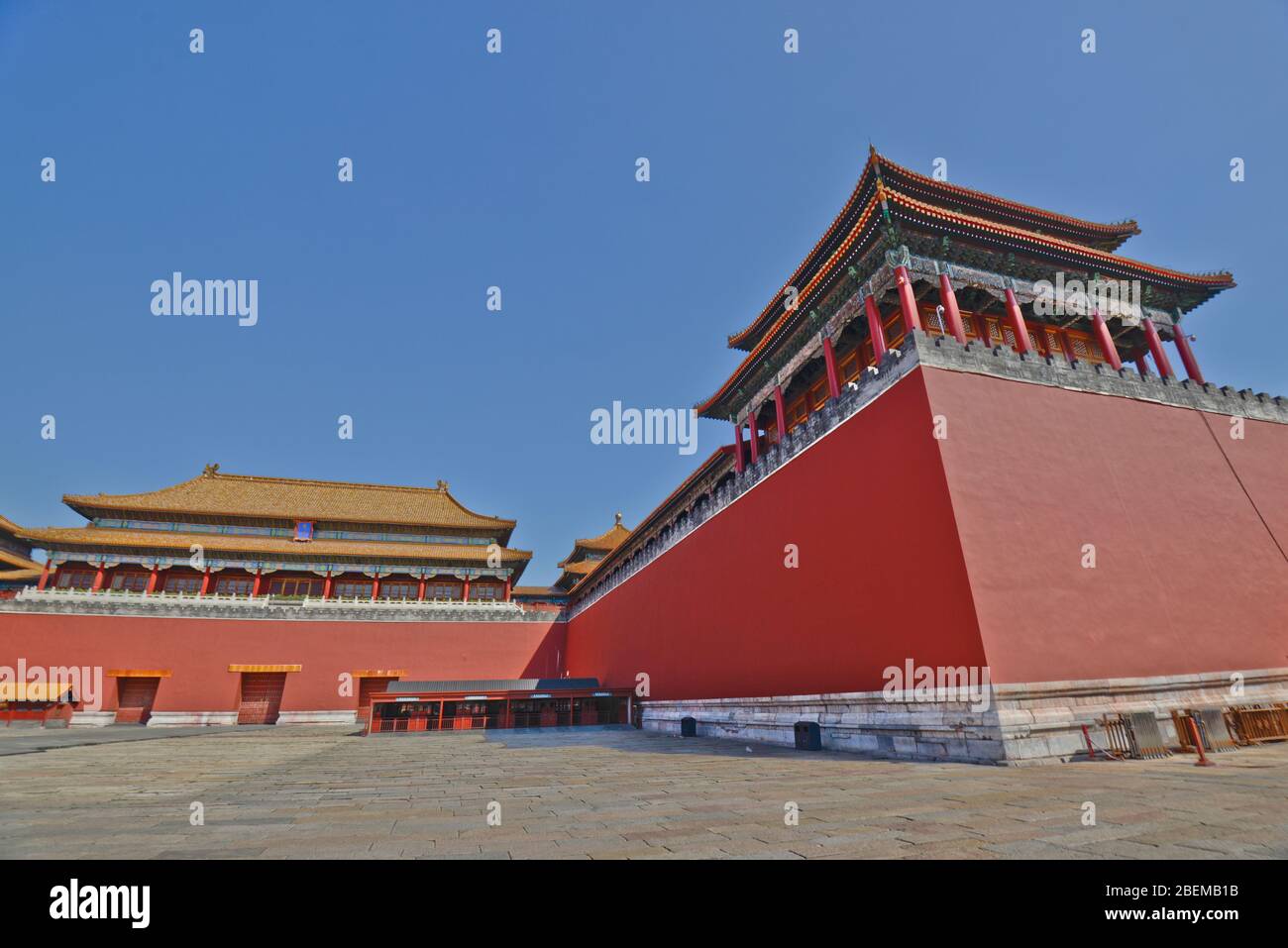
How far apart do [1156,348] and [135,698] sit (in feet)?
110

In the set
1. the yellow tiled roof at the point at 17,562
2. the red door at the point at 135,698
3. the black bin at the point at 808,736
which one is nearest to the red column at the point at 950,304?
the black bin at the point at 808,736

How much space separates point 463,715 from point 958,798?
16.3 m

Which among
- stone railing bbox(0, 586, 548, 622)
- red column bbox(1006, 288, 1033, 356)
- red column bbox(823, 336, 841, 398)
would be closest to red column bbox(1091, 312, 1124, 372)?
red column bbox(1006, 288, 1033, 356)

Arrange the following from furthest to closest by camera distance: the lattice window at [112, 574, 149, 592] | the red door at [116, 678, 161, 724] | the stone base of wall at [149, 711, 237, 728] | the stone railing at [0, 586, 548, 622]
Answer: the lattice window at [112, 574, 149, 592] < the stone railing at [0, 586, 548, 622] < the red door at [116, 678, 161, 724] < the stone base of wall at [149, 711, 237, 728]

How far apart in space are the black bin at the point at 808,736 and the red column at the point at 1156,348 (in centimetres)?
1014

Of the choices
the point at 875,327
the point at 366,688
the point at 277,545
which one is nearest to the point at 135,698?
the point at 277,545

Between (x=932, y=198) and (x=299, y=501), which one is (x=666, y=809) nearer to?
(x=932, y=198)

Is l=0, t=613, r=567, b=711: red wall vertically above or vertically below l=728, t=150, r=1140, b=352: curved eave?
below

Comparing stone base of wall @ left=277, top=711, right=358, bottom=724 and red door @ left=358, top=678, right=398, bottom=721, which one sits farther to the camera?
red door @ left=358, top=678, right=398, bottom=721

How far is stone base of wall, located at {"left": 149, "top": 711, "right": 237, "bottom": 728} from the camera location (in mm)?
21312

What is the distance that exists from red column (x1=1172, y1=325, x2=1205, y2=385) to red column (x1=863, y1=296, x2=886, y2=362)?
7.28 m

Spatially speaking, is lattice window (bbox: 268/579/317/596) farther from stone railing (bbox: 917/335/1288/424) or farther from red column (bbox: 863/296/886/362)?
stone railing (bbox: 917/335/1288/424)

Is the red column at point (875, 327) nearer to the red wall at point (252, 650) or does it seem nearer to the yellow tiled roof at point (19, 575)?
the red wall at point (252, 650)

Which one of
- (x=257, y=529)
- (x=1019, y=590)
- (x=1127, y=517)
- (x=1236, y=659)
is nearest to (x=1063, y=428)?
(x=1127, y=517)
